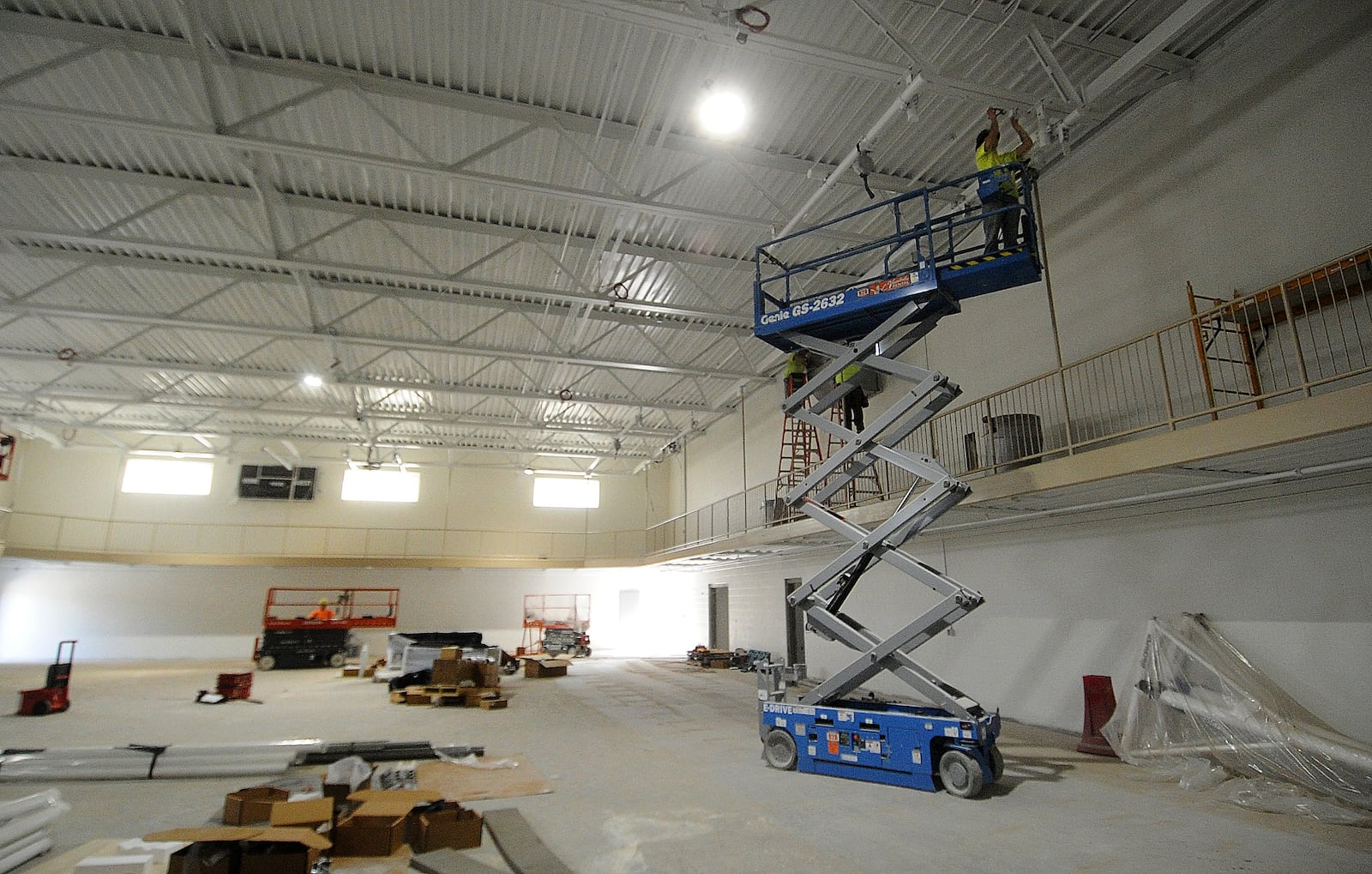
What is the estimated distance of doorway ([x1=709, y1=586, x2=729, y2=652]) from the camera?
78.2 ft

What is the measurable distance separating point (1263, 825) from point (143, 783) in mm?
11066

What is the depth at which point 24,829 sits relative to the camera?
511 cm

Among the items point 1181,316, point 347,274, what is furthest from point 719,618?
point 1181,316

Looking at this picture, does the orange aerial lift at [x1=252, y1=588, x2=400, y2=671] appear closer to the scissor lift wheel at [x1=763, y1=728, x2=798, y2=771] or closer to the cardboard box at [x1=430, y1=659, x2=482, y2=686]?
the cardboard box at [x1=430, y1=659, x2=482, y2=686]

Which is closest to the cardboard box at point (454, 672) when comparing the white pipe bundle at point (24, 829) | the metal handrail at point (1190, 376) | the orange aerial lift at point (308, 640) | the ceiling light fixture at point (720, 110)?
the white pipe bundle at point (24, 829)

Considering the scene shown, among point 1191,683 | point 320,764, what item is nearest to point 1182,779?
point 1191,683

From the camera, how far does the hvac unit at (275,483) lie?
26.8 meters

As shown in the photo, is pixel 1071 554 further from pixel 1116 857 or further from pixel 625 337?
pixel 625 337

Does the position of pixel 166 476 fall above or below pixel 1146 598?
above

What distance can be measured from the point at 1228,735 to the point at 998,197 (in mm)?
6287

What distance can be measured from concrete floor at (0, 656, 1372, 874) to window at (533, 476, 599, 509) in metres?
18.2

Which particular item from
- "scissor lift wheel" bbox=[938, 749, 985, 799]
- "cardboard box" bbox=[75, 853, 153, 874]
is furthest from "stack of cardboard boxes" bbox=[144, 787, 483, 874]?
"scissor lift wheel" bbox=[938, 749, 985, 799]

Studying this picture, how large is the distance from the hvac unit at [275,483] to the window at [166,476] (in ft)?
4.22

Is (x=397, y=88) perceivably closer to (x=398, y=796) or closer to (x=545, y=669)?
(x=398, y=796)
